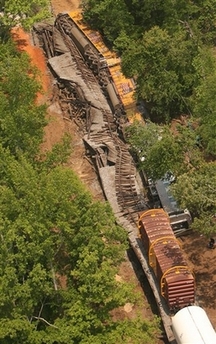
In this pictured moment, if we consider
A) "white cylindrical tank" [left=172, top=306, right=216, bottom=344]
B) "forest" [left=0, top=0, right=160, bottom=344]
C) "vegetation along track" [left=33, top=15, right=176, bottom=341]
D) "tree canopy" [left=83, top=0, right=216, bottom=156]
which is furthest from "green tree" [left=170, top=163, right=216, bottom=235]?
"tree canopy" [left=83, top=0, right=216, bottom=156]

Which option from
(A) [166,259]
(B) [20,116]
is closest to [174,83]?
(B) [20,116]

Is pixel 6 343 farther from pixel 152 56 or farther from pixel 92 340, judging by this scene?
pixel 152 56

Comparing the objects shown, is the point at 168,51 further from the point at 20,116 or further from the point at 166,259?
the point at 166,259

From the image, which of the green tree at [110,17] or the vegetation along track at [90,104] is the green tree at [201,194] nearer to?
the vegetation along track at [90,104]

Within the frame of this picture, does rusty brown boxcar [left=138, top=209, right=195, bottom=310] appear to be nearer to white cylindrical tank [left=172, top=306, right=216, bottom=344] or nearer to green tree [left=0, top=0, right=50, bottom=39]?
white cylindrical tank [left=172, top=306, right=216, bottom=344]

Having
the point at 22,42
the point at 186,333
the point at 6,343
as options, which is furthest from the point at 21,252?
the point at 22,42
